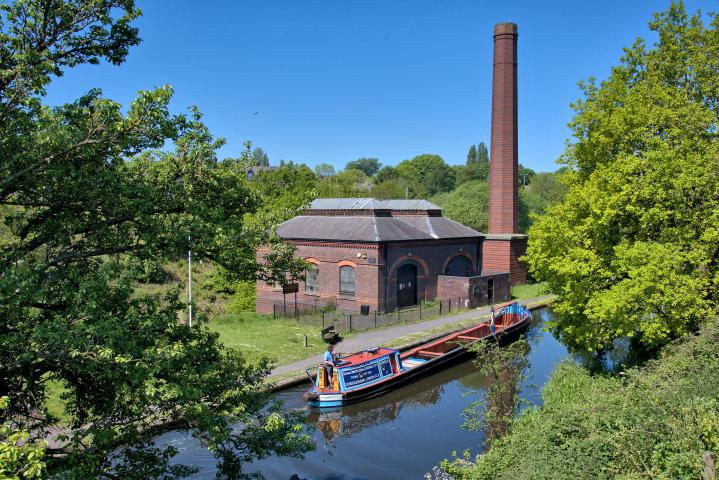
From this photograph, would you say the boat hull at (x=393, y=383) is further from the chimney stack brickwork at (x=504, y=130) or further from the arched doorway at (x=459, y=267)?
the chimney stack brickwork at (x=504, y=130)

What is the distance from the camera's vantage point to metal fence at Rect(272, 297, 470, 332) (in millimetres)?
26359

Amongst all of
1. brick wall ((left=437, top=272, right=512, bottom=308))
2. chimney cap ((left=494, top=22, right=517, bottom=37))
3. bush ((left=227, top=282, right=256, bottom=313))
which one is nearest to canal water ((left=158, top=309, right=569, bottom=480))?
brick wall ((left=437, top=272, right=512, bottom=308))

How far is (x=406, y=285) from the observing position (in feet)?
105

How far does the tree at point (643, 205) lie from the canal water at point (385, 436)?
3386 mm

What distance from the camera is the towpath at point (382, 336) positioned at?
2023 centimetres

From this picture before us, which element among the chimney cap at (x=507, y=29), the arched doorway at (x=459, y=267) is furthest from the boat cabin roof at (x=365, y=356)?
the chimney cap at (x=507, y=29)

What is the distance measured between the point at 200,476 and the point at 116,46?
31.3ft

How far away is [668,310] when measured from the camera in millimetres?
14000

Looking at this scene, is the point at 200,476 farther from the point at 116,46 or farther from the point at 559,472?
the point at 116,46

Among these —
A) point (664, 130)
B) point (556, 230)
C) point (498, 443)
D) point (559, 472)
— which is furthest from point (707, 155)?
point (559, 472)

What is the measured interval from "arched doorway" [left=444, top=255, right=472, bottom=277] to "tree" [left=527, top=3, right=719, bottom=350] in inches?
669

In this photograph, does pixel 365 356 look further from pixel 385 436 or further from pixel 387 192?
pixel 387 192

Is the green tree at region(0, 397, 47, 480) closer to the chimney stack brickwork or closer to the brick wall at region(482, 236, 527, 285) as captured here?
the chimney stack brickwork

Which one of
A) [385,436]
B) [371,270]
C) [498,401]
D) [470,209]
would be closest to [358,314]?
[371,270]
